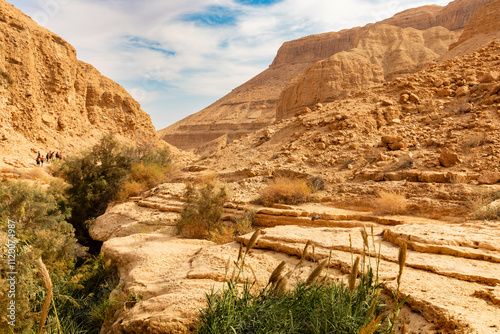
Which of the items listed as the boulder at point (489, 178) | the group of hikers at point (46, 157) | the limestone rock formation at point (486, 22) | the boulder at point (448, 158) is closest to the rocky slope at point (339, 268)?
the boulder at point (489, 178)

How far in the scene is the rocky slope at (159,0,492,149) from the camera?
5853cm

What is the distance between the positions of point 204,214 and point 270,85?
65.9 meters

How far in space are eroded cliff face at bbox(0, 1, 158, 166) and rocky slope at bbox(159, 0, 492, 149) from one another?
1015 inches

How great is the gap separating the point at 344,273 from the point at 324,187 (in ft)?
21.3

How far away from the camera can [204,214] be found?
784 cm

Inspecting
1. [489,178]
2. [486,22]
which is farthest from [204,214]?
[486,22]

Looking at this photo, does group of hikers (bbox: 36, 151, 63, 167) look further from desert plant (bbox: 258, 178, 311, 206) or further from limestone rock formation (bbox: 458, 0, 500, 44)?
limestone rock formation (bbox: 458, 0, 500, 44)

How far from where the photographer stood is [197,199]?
27.7ft

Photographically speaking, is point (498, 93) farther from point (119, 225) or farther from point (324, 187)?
point (119, 225)

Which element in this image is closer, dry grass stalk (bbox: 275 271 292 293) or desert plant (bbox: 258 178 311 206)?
dry grass stalk (bbox: 275 271 292 293)

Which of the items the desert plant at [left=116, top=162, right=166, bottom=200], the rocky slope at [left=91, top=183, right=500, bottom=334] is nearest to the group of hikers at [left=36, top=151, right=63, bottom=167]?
the desert plant at [left=116, top=162, right=166, bottom=200]

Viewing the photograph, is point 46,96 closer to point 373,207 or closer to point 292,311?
point 373,207

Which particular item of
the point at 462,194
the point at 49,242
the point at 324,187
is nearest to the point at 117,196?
the point at 49,242

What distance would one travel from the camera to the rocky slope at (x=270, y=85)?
5853cm
